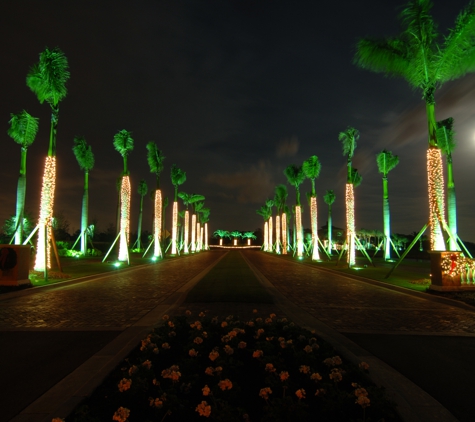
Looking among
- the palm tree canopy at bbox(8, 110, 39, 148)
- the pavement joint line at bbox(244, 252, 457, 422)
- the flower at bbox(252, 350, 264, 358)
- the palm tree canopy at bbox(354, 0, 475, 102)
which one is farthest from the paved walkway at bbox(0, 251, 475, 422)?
the palm tree canopy at bbox(8, 110, 39, 148)

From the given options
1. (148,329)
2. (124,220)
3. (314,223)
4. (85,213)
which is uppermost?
(85,213)

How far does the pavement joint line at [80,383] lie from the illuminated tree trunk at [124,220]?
1008 inches

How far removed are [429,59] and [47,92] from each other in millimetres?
18809

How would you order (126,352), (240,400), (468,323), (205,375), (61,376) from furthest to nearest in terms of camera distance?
(468,323) < (126,352) < (61,376) < (205,375) < (240,400)

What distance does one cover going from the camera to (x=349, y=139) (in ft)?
100

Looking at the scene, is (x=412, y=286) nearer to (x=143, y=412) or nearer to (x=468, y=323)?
(x=468, y=323)

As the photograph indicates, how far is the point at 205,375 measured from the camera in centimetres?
489

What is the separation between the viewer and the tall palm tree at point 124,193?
32.8 metres

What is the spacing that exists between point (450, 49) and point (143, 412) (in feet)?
61.8

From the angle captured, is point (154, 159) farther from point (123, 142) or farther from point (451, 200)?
point (451, 200)

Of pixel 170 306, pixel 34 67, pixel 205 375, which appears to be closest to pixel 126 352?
pixel 205 375

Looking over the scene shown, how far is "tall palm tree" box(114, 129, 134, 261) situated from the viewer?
108 feet

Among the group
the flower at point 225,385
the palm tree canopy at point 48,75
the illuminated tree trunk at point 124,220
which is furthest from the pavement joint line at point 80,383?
the illuminated tree trunk at point 124,220

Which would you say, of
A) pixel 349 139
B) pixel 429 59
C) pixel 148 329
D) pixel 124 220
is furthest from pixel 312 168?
pixel 148 329
